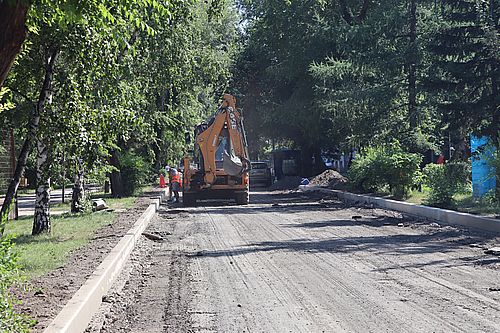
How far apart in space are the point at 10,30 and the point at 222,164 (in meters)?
23.9

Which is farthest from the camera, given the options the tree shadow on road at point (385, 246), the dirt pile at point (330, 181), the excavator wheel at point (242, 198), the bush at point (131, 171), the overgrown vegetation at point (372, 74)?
A: the dirt pile at point (330, 181)

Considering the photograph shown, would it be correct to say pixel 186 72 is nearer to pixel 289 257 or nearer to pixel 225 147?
pixel 225 147

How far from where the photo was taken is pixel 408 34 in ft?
96.9

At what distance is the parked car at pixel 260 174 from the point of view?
48750 mm

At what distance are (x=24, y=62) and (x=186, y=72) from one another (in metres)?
12.6

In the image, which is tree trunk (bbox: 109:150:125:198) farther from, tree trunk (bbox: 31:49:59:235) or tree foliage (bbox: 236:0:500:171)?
tree trunk (bbox: 31:49:59:235)

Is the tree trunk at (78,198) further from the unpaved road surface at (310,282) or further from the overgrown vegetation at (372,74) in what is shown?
the overgrown vegetation at (372,74)

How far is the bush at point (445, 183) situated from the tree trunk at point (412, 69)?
19.0 feet

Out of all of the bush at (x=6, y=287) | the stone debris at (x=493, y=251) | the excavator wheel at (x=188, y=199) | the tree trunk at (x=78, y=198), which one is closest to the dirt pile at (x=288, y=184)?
the excavator wheel at (x=188, y=199)

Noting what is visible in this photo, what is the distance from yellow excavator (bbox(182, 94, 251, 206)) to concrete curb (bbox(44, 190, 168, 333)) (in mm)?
14284

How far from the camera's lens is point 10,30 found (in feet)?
19.5

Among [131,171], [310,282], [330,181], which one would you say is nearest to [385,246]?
[310,282]

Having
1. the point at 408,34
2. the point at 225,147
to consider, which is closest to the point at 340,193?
the point at 225,147

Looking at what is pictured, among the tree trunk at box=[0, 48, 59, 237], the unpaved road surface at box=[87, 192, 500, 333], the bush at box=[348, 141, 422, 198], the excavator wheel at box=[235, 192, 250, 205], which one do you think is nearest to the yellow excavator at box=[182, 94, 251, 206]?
the excavator wheel at box=[235, 192, 250, 205]
